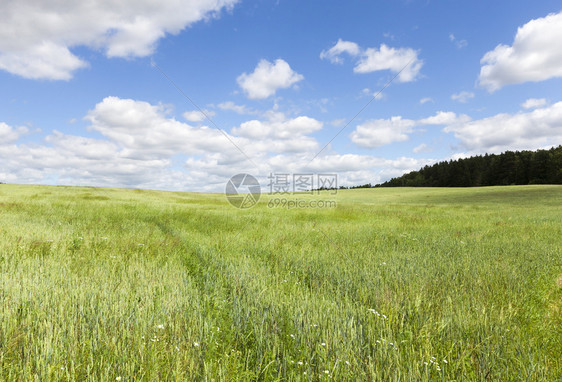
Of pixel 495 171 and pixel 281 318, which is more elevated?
pixel 495 171

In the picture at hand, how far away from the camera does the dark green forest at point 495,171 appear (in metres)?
75.0

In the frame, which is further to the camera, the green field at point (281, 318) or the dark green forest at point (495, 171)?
the dark green forest at point (495, 171)

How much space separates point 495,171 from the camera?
285 ft

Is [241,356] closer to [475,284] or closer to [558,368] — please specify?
[558,368]

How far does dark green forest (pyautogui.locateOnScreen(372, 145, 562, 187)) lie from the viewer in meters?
75.0

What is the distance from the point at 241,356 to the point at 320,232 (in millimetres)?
7523

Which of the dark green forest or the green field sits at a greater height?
the dark green forest

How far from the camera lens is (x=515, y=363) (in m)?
2.69

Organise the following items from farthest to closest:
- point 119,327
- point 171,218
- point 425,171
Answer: point 425,171
point 171,218
point 119,327

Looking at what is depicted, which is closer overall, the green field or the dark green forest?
the green field

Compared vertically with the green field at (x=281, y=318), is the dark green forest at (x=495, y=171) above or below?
above

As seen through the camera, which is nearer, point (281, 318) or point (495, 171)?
point (281, 318)

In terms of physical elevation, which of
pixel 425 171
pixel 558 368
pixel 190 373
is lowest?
pixel 558 368

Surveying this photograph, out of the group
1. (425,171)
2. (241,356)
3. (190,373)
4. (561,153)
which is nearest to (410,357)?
(241,356)
